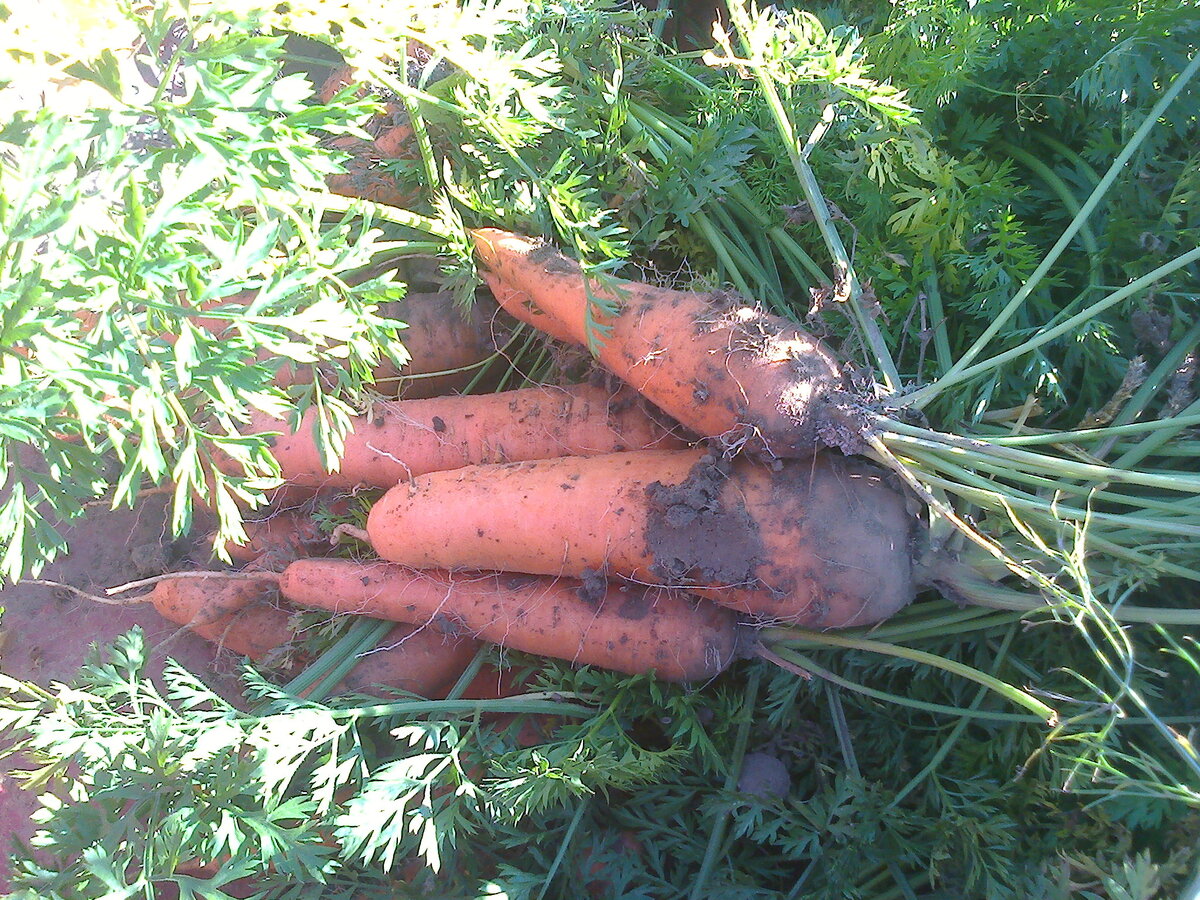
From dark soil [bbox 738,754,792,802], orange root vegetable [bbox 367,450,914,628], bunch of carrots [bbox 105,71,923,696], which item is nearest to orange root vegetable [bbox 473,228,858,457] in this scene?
bunch of carrots [bbox 105,71,923,696]

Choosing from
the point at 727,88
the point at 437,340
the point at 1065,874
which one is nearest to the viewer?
the point at 1065,874

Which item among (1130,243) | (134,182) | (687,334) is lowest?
(687,334)

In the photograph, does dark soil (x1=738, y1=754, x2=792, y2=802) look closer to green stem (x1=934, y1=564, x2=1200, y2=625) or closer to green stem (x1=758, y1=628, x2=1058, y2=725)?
green stem (x1=758, y1=628, x2=1058, y2=725)

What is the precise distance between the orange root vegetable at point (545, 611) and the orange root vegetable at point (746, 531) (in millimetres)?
100

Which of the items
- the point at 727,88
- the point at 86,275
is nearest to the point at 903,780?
the point at 727,88

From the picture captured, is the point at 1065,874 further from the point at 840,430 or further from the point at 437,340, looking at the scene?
the point at 437,340

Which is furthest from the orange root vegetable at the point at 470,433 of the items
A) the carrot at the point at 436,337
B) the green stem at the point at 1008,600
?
the green stem at the point at 1008,600

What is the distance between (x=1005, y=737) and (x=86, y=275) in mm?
2188

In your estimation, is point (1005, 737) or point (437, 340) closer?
point (1005, 737)

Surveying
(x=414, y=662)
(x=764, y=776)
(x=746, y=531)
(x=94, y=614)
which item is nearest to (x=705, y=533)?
(x=746, y=531)

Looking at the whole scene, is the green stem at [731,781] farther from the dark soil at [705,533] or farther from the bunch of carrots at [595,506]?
the dark soil at [705,533]

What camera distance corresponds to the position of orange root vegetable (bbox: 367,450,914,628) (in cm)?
196

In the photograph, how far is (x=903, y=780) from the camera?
6.91 feet

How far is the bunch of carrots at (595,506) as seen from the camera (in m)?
1.97
